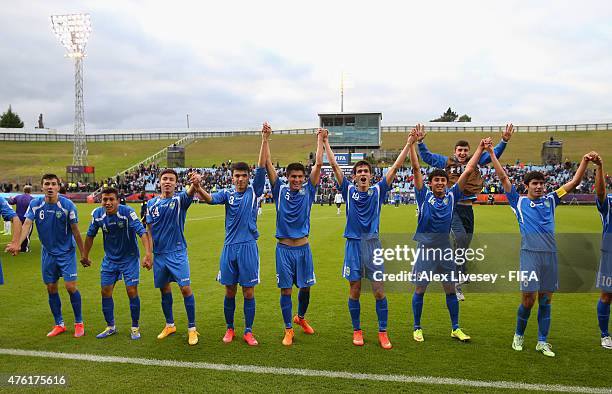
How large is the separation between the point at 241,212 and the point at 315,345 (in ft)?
6.85

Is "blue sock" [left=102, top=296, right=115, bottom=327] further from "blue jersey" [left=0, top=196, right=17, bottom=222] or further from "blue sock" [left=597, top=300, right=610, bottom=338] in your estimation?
"blue sock" [left=597, top=300, right=610, bottom=338]

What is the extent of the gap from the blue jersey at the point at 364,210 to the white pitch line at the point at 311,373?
188 cm

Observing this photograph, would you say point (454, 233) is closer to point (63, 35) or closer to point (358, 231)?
point (358, 231)

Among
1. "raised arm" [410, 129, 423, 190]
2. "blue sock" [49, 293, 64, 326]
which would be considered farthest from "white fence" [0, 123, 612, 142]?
"blue sock" [49, 293, 64, 326]

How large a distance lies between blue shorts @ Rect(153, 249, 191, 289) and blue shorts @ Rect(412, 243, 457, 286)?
128 inches

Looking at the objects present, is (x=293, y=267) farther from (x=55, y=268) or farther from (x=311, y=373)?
(x=55, y=268)

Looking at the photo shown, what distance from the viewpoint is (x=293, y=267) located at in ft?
20.8

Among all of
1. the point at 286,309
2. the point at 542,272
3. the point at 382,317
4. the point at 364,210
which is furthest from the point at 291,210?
the point at 542,272

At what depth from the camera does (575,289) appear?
781cm

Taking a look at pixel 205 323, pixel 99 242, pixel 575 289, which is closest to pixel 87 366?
pixel 205 323

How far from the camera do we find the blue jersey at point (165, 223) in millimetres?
6348

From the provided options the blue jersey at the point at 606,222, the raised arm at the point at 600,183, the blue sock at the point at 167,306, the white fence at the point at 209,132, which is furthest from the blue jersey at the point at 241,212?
the white fence at the point at 209,132

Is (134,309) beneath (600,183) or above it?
beneath

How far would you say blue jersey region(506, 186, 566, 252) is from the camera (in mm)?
5719
